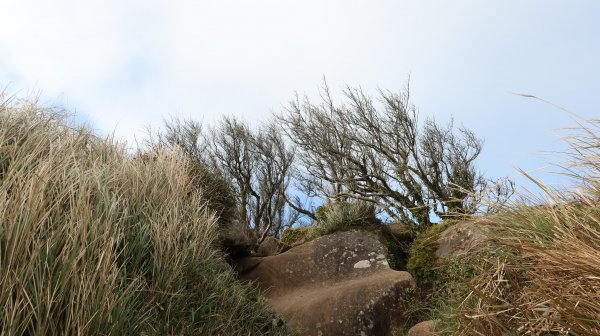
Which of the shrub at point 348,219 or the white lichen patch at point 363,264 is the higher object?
the shrub at point 348,219

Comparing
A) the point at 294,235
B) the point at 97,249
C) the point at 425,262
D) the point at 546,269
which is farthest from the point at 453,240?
the point at 294,235

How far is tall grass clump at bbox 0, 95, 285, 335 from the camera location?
2.81 metres

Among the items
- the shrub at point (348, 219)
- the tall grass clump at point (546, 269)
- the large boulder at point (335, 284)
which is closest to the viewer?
the tall grass clump at point (546, 269)

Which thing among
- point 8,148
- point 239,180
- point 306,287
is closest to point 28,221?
point 8,148

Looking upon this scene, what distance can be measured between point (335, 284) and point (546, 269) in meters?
7.06

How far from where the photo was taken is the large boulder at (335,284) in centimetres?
837

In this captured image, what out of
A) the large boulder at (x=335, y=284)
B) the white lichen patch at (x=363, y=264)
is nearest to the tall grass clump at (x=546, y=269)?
the large boulder at (x=335, y=284)

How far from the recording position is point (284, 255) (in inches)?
414

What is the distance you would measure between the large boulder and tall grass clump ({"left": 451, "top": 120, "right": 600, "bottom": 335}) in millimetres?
4457

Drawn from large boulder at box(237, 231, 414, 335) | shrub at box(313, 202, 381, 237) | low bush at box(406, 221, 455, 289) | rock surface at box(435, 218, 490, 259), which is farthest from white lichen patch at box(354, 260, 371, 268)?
rock surface at box(435, 218, 490, 259)

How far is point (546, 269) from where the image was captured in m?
2.97

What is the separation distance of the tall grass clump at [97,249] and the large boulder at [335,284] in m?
1.99

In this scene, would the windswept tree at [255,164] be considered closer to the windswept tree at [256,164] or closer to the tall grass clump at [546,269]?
the windswept tree at [256,164]

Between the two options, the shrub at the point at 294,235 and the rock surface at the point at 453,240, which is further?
the shrub at the point at 294,235
